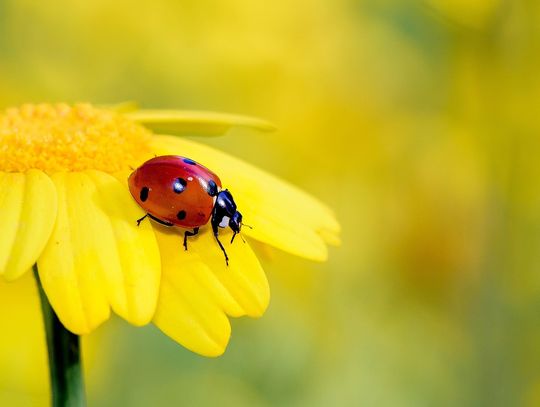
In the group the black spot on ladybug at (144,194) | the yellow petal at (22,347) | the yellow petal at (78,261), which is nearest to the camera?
the yellow petal at (78,261)

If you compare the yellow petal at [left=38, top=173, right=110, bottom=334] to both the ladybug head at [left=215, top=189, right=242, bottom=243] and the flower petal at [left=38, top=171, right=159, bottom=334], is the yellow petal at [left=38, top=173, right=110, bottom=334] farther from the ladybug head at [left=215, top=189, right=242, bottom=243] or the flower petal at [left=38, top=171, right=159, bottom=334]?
the ladybug head at [left=215, top=189, right=242, bottom=243]

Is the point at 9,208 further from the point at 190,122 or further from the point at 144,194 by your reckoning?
the point at 190,122

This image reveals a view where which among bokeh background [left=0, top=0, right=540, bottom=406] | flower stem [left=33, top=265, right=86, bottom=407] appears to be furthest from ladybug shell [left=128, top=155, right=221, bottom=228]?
bokeh background [left=0, top=0, right=540, bottom=406]

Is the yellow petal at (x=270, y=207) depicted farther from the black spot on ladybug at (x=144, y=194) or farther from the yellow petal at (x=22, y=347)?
the yellow petal at (x=22, y=347)

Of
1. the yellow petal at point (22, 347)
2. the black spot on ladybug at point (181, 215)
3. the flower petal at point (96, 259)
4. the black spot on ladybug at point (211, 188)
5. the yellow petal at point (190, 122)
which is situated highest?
the black spot on ladybug at point (211, 188)

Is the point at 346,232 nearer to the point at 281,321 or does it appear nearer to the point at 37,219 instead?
the point at 281,321

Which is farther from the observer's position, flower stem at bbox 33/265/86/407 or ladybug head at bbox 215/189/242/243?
ladybug head at bbox 215/189/242/243

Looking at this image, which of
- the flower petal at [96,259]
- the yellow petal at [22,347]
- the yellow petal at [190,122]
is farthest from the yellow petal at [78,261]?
the yellow petal at [22,347]
